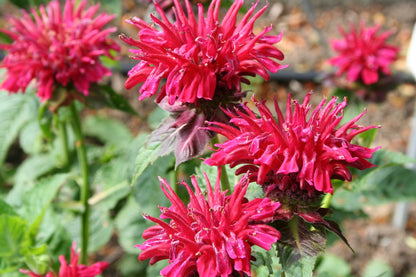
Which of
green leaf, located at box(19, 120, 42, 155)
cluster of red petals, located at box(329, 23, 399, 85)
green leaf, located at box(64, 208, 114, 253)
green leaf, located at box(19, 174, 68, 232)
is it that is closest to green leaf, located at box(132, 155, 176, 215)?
green leaf, located at box(19, 174, 68, 232)

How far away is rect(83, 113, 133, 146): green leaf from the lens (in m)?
2.26

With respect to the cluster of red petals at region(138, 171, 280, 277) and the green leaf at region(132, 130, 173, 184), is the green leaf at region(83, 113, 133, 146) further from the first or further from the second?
the cluster of red petals at region(138, 171, 280, 277)

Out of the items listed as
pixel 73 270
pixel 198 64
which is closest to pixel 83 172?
pixel 73 270

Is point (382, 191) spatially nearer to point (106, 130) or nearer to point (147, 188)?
point (147, 188)

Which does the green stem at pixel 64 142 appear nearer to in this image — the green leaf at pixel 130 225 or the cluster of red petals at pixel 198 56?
the green leaf at pixel 130 225

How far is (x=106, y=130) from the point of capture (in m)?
2.29

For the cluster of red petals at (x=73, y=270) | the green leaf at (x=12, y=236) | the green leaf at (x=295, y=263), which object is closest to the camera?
the green leaf at (x=295, y=263)

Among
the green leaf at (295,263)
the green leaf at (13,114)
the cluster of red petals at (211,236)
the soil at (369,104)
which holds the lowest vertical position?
the soil at (369,104)

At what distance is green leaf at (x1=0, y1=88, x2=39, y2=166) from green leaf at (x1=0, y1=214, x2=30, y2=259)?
0.32m

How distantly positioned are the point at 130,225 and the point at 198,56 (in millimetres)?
833

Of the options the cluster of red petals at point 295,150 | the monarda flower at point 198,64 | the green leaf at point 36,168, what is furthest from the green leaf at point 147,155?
the green leaf at point 36,168

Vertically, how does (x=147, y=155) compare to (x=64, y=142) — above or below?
above

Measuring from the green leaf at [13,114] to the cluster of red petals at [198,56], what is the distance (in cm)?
64

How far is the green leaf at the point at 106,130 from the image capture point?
2.26 meters
